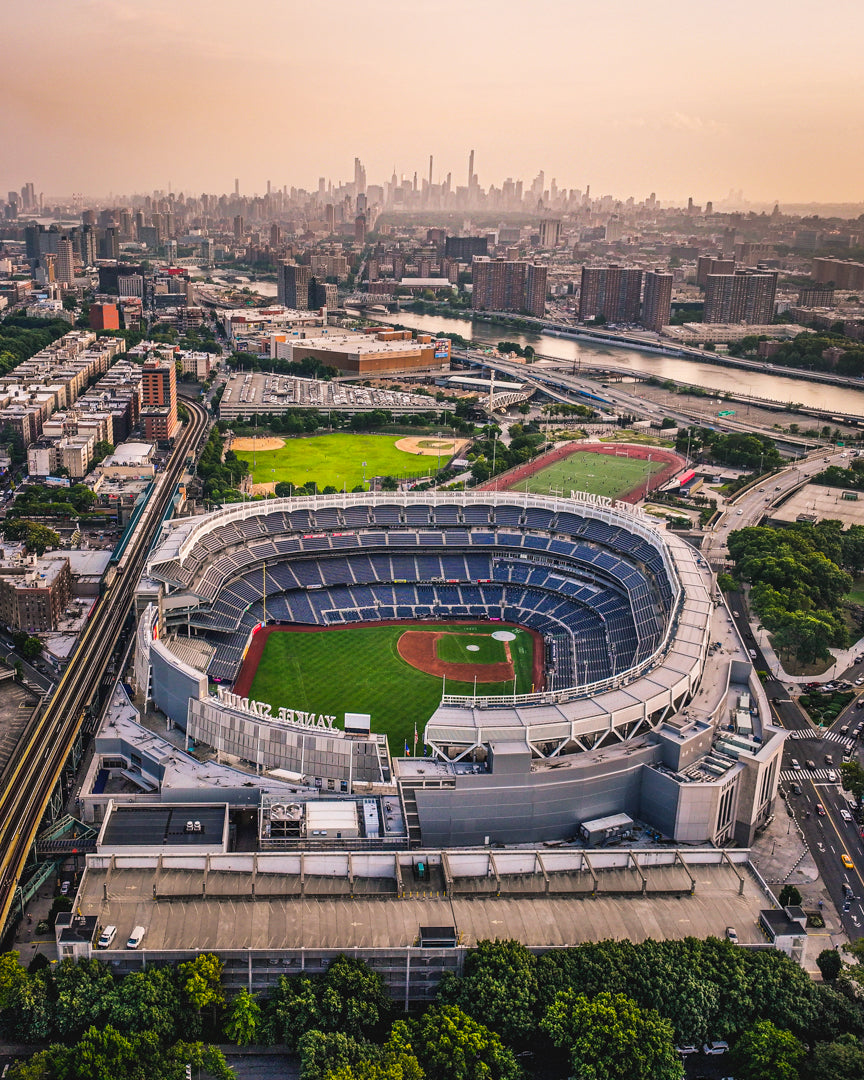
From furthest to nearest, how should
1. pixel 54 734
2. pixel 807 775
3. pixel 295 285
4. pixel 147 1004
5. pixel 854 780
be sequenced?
1. pixel 295 285
2. pixel 54 734
3. pixel 807 775
4. pixel 854 780
5. pixel 147 1004

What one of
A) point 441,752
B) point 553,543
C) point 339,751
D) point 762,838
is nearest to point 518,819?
point 441,752

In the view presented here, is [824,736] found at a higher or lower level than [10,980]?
lower

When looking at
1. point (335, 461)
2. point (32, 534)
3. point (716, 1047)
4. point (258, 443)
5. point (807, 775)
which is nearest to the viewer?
point (716, 1047)

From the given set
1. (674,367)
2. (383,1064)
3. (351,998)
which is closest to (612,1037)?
(383,1064)

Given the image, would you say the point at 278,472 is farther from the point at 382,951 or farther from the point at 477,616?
the point at 382,951

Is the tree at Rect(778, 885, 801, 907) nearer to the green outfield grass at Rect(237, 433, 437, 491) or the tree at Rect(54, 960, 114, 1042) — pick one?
the tree at Rect(54, 960, 114, 1042)

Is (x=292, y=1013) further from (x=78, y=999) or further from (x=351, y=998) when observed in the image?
(x=78, y=999)

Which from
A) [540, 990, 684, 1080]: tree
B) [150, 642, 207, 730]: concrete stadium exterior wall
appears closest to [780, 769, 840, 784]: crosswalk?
[540, 990, 684, 1080]: tree
